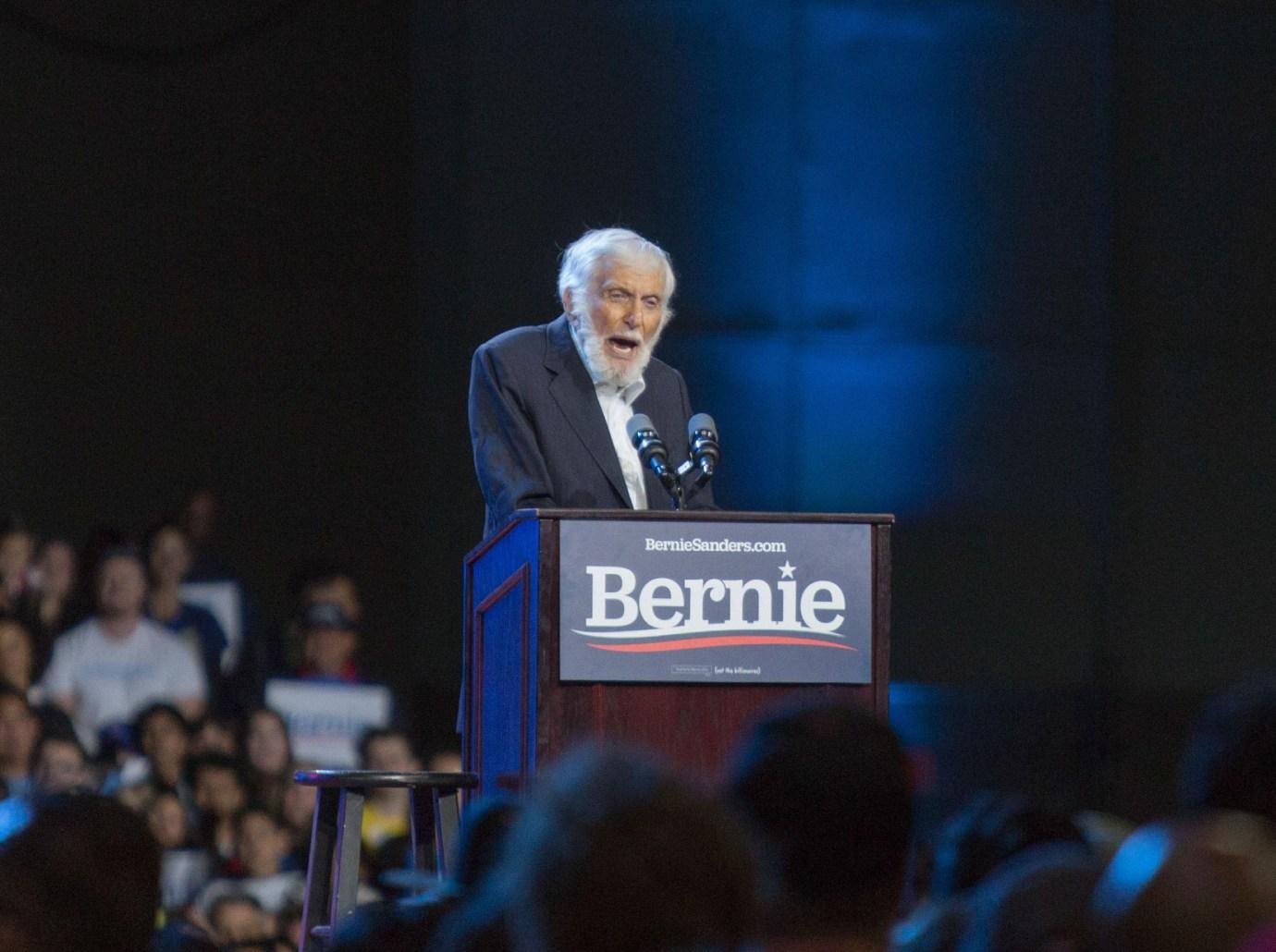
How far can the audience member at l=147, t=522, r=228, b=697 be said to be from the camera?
6.37 meters

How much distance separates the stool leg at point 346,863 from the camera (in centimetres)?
378

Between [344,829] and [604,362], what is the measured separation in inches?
44.5

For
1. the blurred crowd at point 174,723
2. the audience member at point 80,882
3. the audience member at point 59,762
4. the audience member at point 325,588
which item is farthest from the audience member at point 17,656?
the audience member at point 80,882

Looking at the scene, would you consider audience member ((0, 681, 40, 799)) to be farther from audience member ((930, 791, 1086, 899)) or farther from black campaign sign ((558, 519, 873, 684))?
audience member ((930, 791, 1086, 899))

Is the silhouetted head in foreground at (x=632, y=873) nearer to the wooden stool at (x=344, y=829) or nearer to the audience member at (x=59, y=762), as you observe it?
the wooden stool at (x=344, y=829)

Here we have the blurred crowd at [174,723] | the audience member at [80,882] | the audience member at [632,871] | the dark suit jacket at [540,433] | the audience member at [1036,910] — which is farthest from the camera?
the blurred crowd at [174,723]

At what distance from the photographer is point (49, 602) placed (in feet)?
20.5

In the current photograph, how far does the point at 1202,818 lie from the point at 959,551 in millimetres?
6209

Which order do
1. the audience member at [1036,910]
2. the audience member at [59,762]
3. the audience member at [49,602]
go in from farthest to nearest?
1. the audience member at [49,602]
2. the audience member at [59,762]
3. the audience member at [1036,910]

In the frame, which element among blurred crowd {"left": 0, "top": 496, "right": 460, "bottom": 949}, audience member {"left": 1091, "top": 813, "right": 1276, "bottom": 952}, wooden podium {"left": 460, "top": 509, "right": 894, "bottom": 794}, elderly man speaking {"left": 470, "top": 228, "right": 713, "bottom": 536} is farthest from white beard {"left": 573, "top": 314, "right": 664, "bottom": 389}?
audience member {"left": 1091, "top": 813, "right": 1276, "bottom": 952}

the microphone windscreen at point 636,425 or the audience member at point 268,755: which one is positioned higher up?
the microphone windscreen at point 636,425

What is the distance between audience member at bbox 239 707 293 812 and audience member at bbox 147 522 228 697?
172 mm

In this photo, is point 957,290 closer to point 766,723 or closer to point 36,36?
point 36,36

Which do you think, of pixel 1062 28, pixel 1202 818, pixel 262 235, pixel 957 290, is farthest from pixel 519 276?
pixel 1202 818
